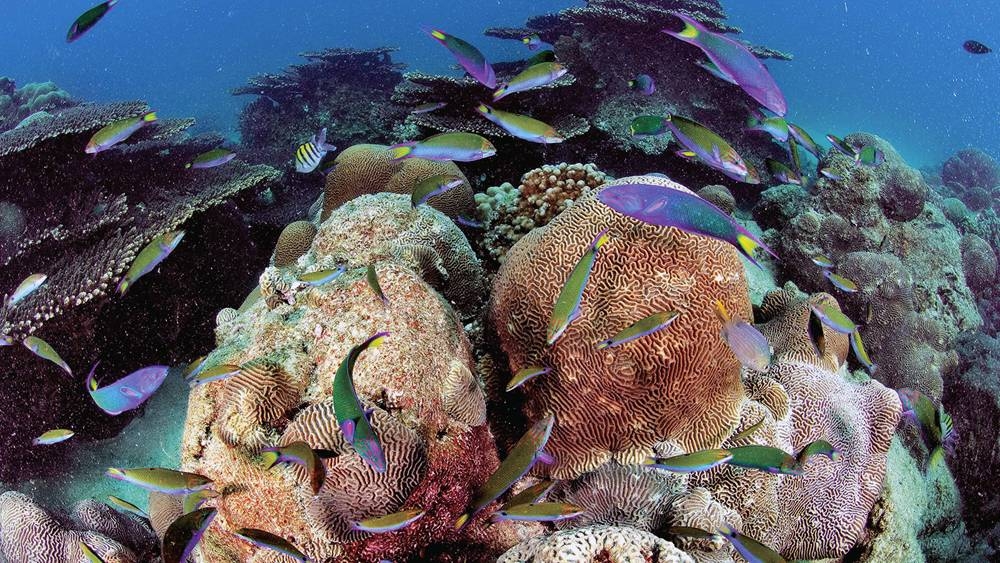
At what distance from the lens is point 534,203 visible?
5.17 meters

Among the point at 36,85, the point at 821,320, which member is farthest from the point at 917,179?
the point at 36,85

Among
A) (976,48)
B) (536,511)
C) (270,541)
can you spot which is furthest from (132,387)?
(976,48)

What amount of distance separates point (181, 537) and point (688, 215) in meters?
2.14

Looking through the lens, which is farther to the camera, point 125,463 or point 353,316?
point 125,463

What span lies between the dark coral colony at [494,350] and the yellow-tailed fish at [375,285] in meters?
0.01

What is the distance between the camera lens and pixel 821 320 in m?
3.54

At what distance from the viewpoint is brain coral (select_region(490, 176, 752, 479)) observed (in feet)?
8.80

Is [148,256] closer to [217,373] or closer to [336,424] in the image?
[217,373]

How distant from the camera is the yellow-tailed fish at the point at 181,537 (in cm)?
183

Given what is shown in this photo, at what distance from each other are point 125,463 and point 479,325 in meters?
3.99

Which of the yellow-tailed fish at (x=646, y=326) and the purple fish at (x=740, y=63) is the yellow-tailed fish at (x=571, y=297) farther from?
the purple fish at (x=740, y=63)

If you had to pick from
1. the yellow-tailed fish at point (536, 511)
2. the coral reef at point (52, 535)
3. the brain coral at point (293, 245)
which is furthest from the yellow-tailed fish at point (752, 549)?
the brain coral at point (293, 245)

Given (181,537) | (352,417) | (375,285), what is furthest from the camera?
(375,285)

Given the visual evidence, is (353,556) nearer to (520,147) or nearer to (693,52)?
(520,147)
